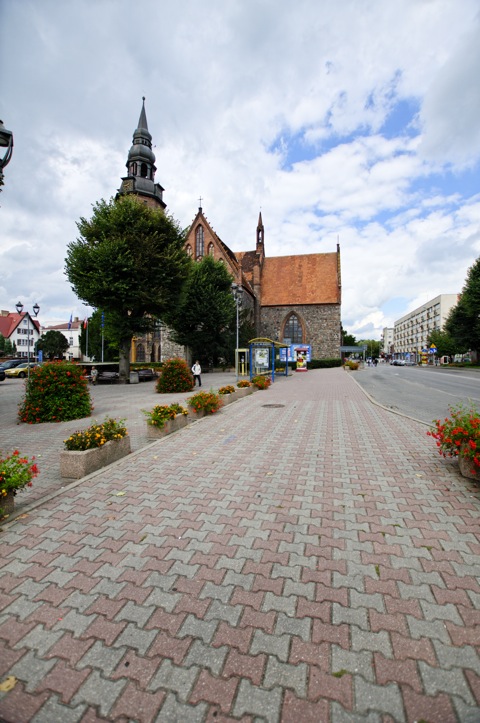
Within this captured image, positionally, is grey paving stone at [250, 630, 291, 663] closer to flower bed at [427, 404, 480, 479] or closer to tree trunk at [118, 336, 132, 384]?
flower bed at [427, 404, 480, 479]

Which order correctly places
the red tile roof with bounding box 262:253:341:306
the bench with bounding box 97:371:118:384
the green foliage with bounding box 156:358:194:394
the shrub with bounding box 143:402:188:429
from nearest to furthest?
the shrub with bounding box 143:402:188:429 → the green foliage with bounding box 156:358:194:394 → the bench with bounding box 97:371:118:384 → the red tile roof with bounding box 262:253:341:306

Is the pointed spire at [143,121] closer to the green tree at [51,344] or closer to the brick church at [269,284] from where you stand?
the brick church at [269,284]

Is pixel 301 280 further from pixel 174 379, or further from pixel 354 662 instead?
pixel 354 662

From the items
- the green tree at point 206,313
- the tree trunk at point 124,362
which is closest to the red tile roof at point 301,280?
the green tree at point 206,313

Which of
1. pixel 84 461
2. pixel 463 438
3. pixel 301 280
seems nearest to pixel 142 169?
pixel 301 280

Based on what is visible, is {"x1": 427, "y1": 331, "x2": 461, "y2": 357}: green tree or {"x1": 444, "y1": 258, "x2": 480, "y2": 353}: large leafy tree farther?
{"x1": 427, "y1": 331, "x2": 461, "y2": 357}: green tree

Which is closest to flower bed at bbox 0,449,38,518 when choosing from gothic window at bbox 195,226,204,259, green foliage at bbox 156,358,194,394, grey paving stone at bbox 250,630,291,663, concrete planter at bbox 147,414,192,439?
grey paving stone at bbox 250,630,291,663

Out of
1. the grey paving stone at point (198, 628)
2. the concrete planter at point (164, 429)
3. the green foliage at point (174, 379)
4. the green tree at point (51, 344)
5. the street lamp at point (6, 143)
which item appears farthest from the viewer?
the green tree at point (51, 344)

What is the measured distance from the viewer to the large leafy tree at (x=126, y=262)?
21.4 meters

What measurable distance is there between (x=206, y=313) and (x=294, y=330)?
2190 centimetres

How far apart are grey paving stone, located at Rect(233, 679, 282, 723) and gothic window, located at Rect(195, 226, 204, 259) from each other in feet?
151

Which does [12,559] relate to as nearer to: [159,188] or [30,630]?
[30,630]

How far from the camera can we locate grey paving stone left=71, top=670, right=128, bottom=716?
68.3 inches

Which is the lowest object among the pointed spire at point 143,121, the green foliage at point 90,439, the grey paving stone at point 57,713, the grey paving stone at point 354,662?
the grey paving stone at point 57,713
